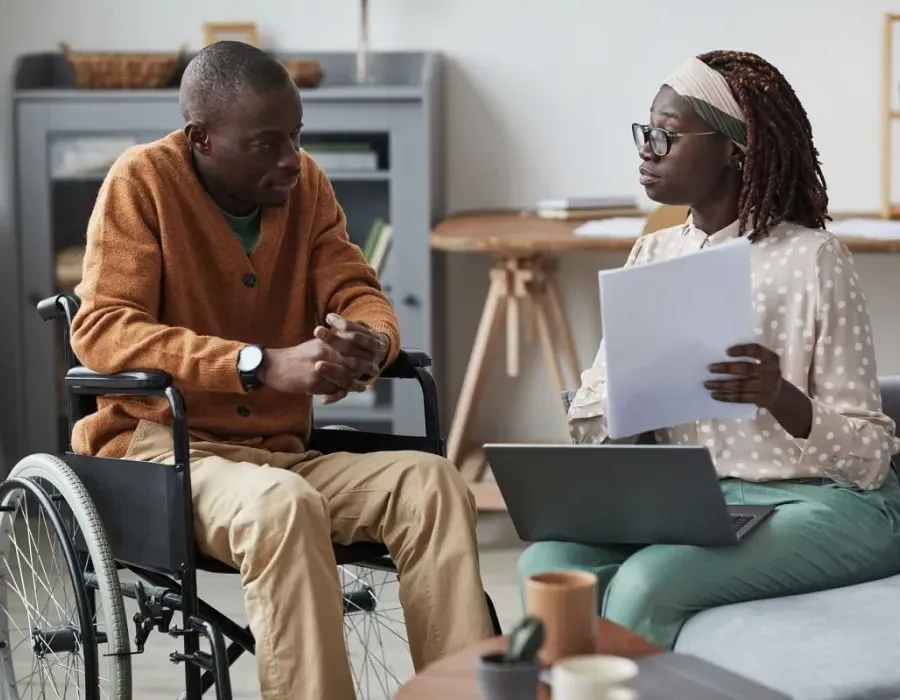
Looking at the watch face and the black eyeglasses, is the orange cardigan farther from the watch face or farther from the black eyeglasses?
the black eyeglasses

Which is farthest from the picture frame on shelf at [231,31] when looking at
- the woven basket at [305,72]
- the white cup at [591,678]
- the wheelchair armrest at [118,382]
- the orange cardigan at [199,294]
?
the white cup at [591,678]

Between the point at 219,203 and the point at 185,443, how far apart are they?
16.9 inches

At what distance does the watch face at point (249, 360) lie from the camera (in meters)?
1.76

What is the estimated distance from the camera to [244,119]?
187cm

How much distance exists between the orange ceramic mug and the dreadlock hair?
0.74m

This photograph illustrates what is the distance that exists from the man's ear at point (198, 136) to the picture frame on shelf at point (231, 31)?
1862 mm

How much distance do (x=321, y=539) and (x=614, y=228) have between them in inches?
69.5

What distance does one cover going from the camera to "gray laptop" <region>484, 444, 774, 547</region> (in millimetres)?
1555

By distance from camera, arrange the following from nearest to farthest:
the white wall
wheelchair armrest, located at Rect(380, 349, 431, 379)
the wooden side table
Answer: wheelchair armrest, located at Rect(380, 349, 431, 379) → the wooden side table → the white wall

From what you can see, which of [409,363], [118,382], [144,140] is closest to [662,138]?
[409,363]

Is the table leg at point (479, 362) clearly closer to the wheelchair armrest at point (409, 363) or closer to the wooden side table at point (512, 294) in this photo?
the wooden side table at point (512, 294)

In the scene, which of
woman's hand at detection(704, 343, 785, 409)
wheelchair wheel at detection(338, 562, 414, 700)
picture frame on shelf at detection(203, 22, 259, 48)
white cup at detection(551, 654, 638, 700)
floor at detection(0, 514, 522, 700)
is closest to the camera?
white cup at detection(551, 654, 638, 700)

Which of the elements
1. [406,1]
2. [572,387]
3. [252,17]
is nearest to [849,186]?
[572,387]

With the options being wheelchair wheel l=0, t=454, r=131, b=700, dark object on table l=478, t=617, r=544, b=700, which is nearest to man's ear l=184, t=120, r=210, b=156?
wheelchair wheel l=0, t=454, r=131, b=700
